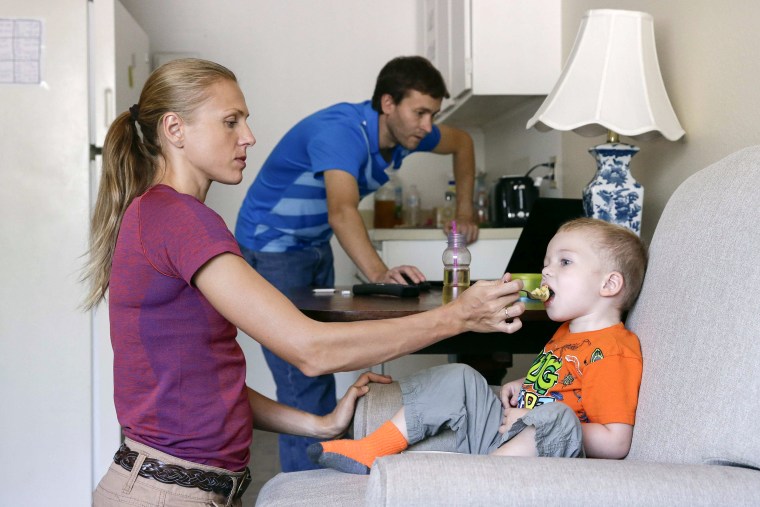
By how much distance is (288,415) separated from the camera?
150 centimetres

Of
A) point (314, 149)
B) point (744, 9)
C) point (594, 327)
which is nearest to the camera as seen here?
point (594, 327)

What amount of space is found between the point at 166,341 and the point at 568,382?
2.11 ft

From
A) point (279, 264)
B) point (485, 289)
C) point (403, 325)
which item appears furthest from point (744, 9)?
point (279, 264)

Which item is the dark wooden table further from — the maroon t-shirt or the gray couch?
the maroon t-shirt

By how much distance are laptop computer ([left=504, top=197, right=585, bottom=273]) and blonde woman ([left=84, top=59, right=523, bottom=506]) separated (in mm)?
813

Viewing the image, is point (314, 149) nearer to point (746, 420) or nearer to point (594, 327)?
point (594, 327)

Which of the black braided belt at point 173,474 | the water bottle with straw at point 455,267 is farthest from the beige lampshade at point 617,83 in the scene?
the black braided belt at point 173,474

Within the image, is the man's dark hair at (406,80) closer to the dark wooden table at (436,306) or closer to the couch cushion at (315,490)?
the dark wooden table at (436,306)

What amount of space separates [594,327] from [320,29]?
306 cm

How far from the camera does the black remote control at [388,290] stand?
1932mm

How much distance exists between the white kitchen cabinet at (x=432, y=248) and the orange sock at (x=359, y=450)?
163 cm

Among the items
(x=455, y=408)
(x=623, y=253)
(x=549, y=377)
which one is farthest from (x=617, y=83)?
(x=455, y=408)

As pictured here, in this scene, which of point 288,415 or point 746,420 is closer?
point 746,420

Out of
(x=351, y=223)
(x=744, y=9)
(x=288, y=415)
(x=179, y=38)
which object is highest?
(x=179, y=38)
